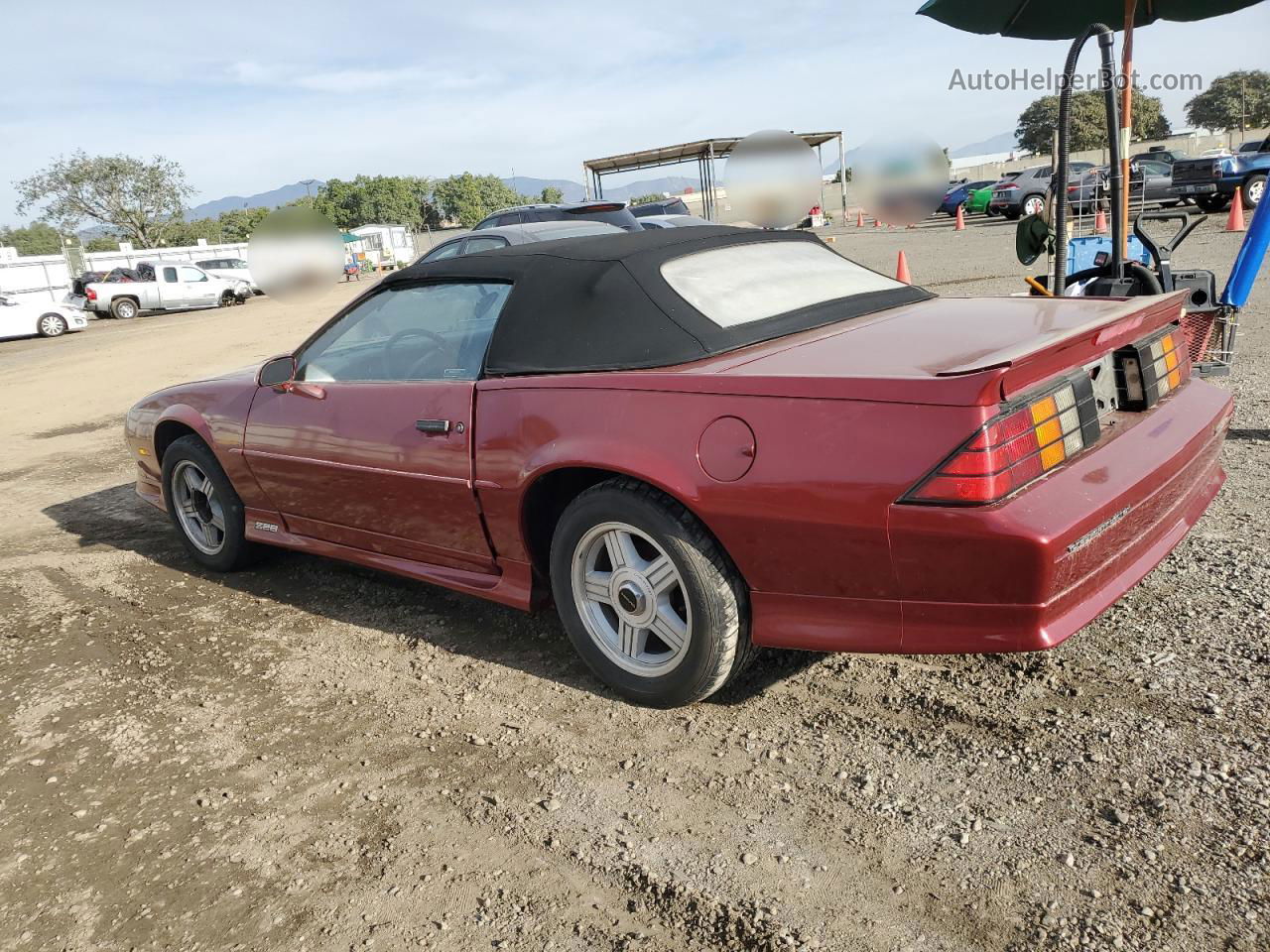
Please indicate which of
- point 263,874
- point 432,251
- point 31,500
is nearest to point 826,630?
point 263,874

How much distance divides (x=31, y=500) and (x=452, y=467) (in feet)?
16.1

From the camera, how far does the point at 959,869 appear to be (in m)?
2.06

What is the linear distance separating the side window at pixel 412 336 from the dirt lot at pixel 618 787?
39.1 inches

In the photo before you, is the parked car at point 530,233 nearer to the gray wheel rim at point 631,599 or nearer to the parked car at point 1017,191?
the gray wheel rim at point 631,599

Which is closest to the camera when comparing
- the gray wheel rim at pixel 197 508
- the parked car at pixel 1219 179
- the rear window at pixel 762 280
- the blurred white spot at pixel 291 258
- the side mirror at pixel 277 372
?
the rear window at pixel 762 280

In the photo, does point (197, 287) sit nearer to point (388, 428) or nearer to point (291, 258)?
point (291, 258)

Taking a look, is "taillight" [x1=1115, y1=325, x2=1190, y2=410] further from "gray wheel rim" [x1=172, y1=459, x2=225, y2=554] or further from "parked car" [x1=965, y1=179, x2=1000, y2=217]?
"parked car" [x1=965, y1=179, x2=1000, y2=217]

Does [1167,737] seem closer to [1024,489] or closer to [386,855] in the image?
[1024,489]

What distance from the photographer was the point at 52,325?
2481 cm

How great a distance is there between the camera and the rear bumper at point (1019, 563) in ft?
7.18

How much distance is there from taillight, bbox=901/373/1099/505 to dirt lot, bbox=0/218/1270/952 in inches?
28.9

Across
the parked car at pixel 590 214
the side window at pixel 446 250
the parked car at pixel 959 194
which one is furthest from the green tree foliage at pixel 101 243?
the side window at pixel 446 250

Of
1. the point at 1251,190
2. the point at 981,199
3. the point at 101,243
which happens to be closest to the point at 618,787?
the point at 1251,190

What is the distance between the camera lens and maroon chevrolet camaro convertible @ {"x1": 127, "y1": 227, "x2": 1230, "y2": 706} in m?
2.25
